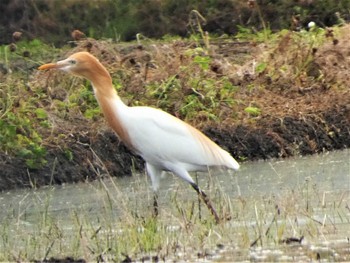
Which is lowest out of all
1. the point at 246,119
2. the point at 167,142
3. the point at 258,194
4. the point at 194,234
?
the point at 194,234

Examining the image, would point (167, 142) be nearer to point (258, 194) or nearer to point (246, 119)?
point (258, 194)

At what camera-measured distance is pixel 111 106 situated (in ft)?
32.8

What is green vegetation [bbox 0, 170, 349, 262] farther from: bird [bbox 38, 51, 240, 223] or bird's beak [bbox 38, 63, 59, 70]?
bird's beak [bbox 38, 63, 59, 70]

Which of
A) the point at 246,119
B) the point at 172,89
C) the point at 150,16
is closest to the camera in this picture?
the point at 246,119

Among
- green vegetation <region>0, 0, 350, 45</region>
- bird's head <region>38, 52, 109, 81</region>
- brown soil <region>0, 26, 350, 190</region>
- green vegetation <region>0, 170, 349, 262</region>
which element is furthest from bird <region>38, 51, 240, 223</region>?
green vegetation <region>0, 0, 350, 45</region>

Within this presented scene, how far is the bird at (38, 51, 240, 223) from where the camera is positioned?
994 cm

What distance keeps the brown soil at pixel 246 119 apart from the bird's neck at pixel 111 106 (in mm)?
1911

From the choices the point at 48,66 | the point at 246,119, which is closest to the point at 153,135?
the point at 48,66

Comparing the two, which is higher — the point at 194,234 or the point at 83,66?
the point at 83,66

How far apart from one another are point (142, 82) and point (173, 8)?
7.23 m

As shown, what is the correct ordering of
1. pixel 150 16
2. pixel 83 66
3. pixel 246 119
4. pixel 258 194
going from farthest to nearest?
pixel 150 16 → pixel 246 119 → pixel 258 194 → pixel 83 66

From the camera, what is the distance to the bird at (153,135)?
9938 millimetres

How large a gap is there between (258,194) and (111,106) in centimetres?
141

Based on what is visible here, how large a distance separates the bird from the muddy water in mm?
195
